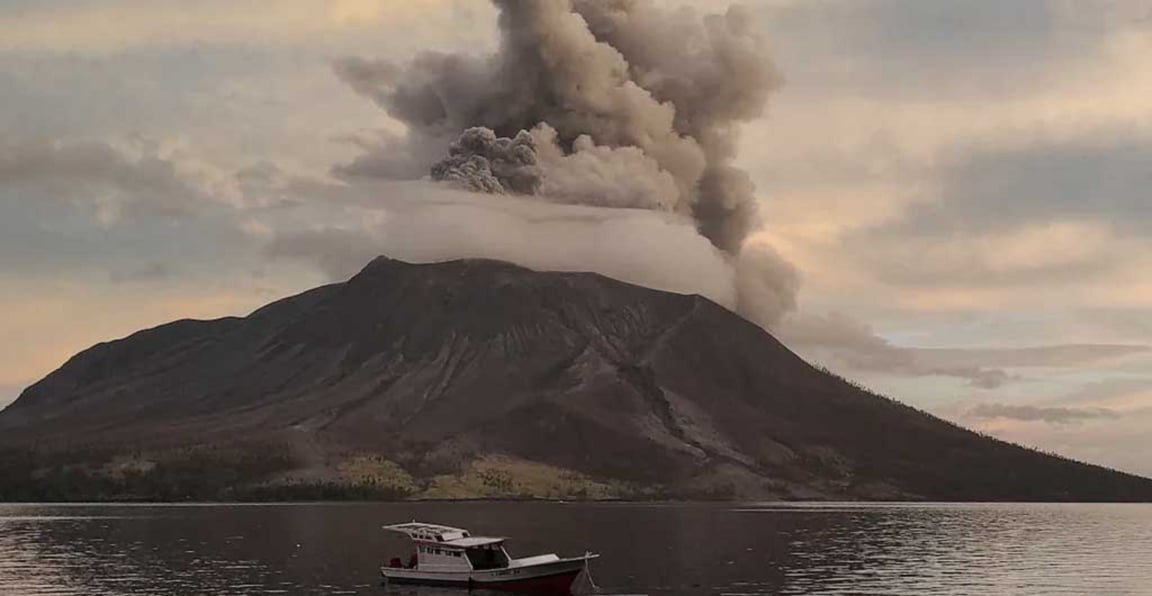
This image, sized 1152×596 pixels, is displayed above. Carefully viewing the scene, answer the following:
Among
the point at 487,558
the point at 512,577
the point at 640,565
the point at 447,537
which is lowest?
the point at 512,577

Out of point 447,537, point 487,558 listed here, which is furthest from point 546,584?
point 447,537

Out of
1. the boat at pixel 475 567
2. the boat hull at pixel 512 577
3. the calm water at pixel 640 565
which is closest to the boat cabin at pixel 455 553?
the boat at pixel 475 567

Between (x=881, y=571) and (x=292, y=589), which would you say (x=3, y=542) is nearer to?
(x=292, y=589)

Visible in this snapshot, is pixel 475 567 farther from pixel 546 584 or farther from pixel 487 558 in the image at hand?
pixel 546 584

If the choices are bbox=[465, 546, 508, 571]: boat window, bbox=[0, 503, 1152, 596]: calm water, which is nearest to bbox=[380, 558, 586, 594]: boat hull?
bbox=[465, 546, 508, 571]: boat window

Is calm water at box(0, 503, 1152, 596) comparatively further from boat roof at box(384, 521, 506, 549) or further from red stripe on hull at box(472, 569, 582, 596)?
boat roof at box(384, 521, 506, 549)

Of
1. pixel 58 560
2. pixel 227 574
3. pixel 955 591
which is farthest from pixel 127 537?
pixel 955 591
